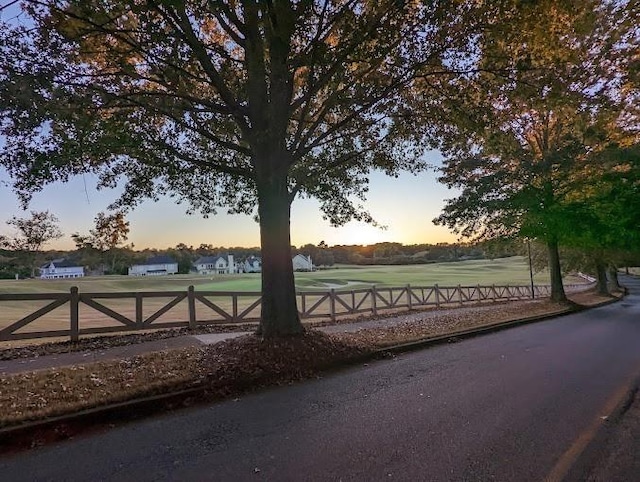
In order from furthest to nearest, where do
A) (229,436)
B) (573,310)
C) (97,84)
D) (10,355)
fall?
(573,310)
(10,355)
(97,84)
(229,436)

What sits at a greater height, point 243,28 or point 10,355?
point 243,28

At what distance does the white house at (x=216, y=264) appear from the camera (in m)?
101

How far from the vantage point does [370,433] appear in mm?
4688

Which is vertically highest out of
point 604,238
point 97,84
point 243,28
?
point 243,28

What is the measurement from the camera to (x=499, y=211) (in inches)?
884

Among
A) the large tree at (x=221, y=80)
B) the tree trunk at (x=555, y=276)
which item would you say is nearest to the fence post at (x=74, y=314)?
the large tree at (x=221, y=80)

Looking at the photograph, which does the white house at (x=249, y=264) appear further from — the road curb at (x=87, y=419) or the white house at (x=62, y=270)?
the road curb at (x=87, y=419)

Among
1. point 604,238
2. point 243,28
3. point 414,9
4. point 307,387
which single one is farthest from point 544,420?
point 604,238

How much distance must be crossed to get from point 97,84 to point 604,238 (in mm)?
22456

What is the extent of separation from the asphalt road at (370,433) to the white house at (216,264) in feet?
313

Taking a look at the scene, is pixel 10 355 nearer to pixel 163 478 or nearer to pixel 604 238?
pixel 163 478

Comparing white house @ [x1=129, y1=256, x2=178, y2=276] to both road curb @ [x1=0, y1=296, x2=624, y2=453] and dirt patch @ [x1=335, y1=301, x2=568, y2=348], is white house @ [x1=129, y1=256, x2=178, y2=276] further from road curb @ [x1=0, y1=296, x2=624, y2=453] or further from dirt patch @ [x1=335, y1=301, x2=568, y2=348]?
road curb @ [x1=0, y1=296, x2=624, y2=453]

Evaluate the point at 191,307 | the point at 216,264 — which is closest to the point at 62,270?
the point at 216,264

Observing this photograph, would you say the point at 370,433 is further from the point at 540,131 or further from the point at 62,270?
the point at 62,270
